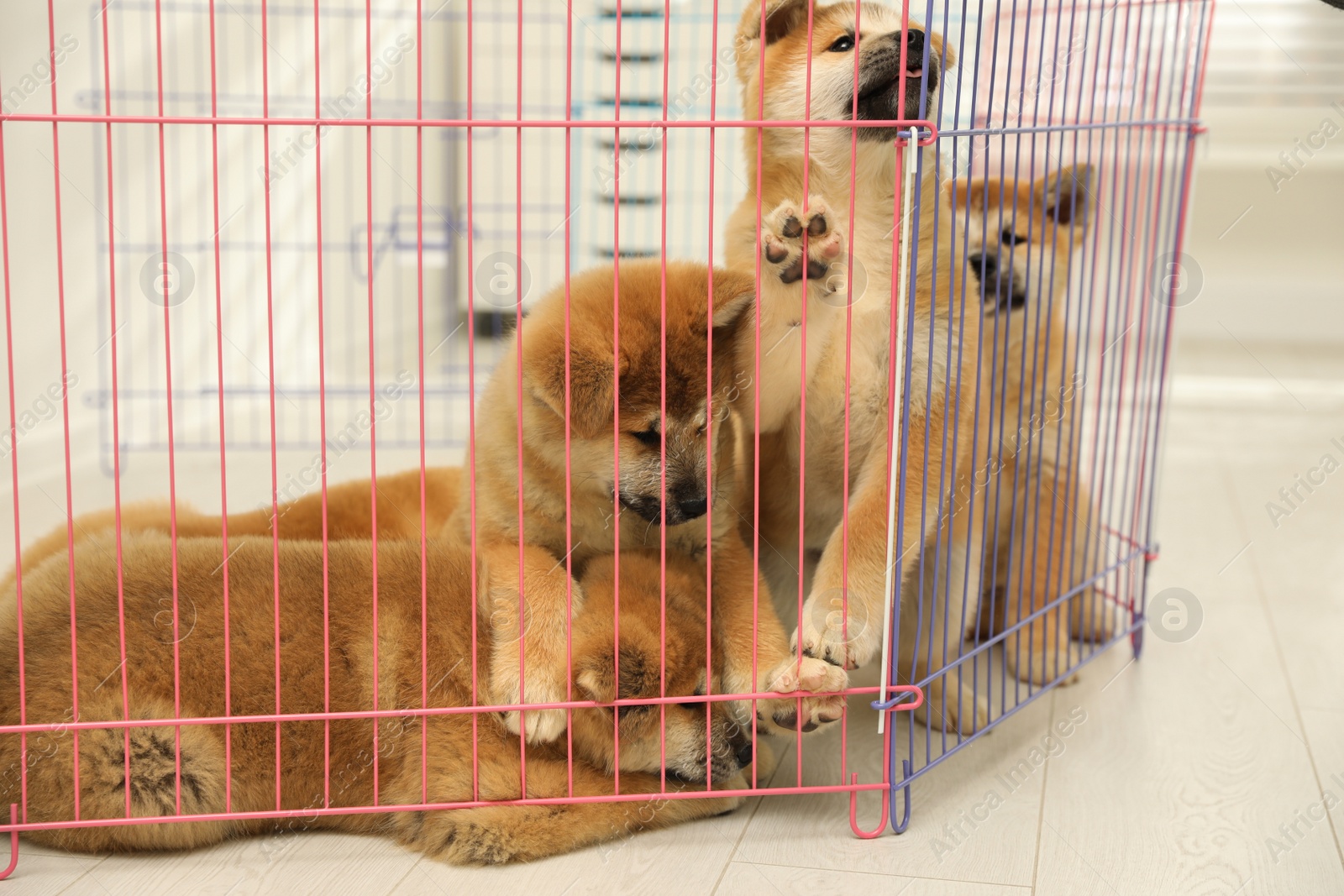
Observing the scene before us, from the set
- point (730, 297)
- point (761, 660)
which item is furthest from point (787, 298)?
point (761, 660)

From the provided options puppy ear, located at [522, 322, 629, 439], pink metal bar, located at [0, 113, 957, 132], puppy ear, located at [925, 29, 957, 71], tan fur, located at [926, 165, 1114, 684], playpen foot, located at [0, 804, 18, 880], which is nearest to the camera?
pink metal bar, located at [0, 113, 957, 132]

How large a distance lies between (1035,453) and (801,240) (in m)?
0.98

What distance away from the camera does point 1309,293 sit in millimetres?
6676

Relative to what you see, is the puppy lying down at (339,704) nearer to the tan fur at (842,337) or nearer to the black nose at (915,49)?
the tan fur at (842,337)

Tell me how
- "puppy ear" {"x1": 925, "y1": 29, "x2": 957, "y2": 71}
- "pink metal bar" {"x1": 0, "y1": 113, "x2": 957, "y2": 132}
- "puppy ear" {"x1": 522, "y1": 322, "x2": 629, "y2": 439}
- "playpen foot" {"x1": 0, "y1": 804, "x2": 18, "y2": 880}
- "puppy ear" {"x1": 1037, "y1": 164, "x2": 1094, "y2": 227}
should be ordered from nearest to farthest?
"pink metal bar" {"x1": 0, "y1": 113, "x2": 957, "y2": 132}
"playpen foot" {"x1": 0, "y1": 804, "x2": 18, "y2": 880}
"puppy ear" {"x1": 522, "y1": 322, "x2": 629, "y2": 439}
"puppy ear" {"x1": 925, "y1": 29, "x2": 957, "y2": 71}
"puppy ear" {"x1": 1037, "y1": 164, "x2": 1094, "y2": 227}

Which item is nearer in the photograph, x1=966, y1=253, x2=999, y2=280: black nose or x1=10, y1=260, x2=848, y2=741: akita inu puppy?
x1=10, y1=260, x2=848, y2=741: akita inu puppy

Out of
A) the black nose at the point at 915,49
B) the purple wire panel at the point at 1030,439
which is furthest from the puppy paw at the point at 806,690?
the black nose at the point at 915,49

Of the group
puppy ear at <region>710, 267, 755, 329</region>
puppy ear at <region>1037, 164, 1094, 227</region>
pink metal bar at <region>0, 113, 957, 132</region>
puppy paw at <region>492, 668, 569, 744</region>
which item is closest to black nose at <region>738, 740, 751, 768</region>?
puppy paw at <region>492, 668, 569, 744</region>

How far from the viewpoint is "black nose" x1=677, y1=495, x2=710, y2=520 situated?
1.73m

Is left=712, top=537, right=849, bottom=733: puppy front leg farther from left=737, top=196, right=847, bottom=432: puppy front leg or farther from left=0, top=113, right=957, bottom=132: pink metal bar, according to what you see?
left=0, top=113, right=957, bottom=132: pink metal bar

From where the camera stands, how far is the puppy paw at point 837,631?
1.70 metres

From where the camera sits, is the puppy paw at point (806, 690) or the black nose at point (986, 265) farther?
the black nose at point (986, 265)

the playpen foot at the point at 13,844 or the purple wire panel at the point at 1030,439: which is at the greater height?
the purple wire panel at the point at 1030,439

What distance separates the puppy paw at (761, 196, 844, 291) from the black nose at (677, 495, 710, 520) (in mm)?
356
